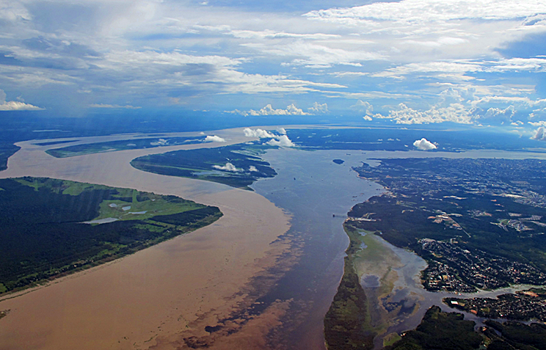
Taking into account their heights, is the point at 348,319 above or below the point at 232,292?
below

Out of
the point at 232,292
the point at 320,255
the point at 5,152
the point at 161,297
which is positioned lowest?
the point at 320,255

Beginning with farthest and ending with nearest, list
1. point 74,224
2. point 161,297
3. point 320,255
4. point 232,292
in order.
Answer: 1. point 74,224
2. point 320,255
3. point 232,292
4. point 161,297

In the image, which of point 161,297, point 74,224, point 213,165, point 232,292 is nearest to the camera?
point 161,297

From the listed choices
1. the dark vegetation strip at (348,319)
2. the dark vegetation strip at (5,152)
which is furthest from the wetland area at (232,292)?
the dark vegetation strip at (5,152)

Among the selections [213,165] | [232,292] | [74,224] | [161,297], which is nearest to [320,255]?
[232,292]

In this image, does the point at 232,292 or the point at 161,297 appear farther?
the point at 232,292

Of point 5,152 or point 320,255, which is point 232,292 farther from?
point 5,152

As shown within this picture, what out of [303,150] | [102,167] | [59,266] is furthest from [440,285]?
[303,150]

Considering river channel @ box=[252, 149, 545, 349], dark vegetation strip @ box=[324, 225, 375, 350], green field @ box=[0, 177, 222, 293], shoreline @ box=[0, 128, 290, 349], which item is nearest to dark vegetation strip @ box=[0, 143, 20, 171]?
green field @ box=[0, 177, 222, 293]

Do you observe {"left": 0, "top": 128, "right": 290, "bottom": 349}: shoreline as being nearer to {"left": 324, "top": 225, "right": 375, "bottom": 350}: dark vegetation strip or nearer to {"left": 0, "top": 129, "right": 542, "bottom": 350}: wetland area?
{"left": 0, "top": 129, "right": 542, "bottom": 350}: wetland area

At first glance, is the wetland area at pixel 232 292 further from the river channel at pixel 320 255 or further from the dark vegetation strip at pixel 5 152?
the dark vegetation strip at pixel 5 152
